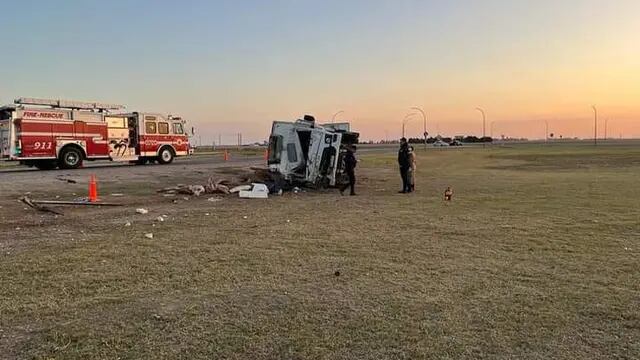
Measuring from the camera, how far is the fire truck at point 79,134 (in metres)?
28.4

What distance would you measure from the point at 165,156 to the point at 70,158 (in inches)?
251

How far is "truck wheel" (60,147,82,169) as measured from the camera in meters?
30.0

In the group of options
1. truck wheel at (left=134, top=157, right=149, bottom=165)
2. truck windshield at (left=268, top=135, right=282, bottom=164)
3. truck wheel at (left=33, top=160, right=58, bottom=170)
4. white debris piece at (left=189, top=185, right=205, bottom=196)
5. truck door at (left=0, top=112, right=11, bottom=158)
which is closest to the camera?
white debris piece at (left=189, top=185, right=205, bottom=196)

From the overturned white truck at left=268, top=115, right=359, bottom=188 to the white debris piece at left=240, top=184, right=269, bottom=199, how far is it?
8.56 ft

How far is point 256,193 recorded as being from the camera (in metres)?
17.0

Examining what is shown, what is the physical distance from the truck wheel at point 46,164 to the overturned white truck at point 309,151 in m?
16.1

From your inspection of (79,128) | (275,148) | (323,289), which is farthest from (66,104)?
(323,289)

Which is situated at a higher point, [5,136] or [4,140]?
[5,136]

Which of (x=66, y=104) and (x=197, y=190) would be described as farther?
(x=66, y=104)

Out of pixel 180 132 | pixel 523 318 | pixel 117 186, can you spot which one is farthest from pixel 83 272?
pixel 180 132

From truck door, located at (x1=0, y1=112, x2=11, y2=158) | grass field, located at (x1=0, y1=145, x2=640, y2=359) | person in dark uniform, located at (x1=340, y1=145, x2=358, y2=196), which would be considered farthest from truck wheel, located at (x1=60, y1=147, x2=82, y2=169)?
grass field, located at (x1=0, y1=145, x2=640, y2=359)

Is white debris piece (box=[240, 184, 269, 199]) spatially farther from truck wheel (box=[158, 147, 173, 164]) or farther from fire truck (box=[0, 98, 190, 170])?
truck wheel (box=[158, 147, 173, 164])

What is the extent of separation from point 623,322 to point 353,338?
8.20 feet

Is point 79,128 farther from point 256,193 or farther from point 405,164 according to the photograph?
point 405,164
